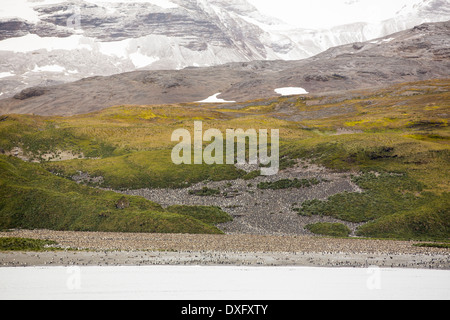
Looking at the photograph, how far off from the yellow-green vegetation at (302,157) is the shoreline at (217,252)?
203 inches

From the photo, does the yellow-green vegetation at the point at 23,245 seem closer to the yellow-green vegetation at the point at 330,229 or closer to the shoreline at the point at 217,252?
the shoreline at the point at 217,252

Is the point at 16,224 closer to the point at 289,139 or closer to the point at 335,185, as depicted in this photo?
the point at 335,185

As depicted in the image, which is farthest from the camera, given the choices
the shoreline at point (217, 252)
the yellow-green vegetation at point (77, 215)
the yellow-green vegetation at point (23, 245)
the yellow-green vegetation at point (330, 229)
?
the yellow-green vegetation at point (330, 229)

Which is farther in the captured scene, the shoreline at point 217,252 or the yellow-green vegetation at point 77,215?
the yellow-green vegetation at point 77,215

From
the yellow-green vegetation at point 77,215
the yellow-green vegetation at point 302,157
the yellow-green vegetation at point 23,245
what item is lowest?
the yellow-green vegetation at point 302,157

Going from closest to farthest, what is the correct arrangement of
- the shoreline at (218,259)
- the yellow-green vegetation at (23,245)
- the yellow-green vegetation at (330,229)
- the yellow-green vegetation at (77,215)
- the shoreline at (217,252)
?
1. the shoreline at (218,259)
2. the shoreline at (217,252)
3. the yellow-green vegetation at (23,245)
4. the yellow-green vegetation at (77,215)
5. the yellow-green vegetation at (330,229)

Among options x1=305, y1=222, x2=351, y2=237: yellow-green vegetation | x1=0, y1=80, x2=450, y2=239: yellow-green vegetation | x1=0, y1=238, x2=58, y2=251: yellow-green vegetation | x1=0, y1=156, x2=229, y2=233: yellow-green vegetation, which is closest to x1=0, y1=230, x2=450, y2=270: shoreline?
x1=0, y1=238, x2=58, y2=251: yellow-green vegetation

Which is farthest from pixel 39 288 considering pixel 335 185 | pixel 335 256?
pixel 335 185

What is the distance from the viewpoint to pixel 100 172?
208 ft

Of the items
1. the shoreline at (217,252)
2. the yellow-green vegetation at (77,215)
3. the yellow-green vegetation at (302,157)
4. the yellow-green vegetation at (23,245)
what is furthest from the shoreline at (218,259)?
the yellow-green vegetation at (302,157)

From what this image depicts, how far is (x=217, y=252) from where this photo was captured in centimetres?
2945

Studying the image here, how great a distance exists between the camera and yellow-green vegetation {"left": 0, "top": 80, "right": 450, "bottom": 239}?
135ft

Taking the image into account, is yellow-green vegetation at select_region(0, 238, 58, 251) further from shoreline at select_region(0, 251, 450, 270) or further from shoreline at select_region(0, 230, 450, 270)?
shoreline at select_region(0, 251, 450, 270)

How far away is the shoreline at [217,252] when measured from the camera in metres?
25.9
